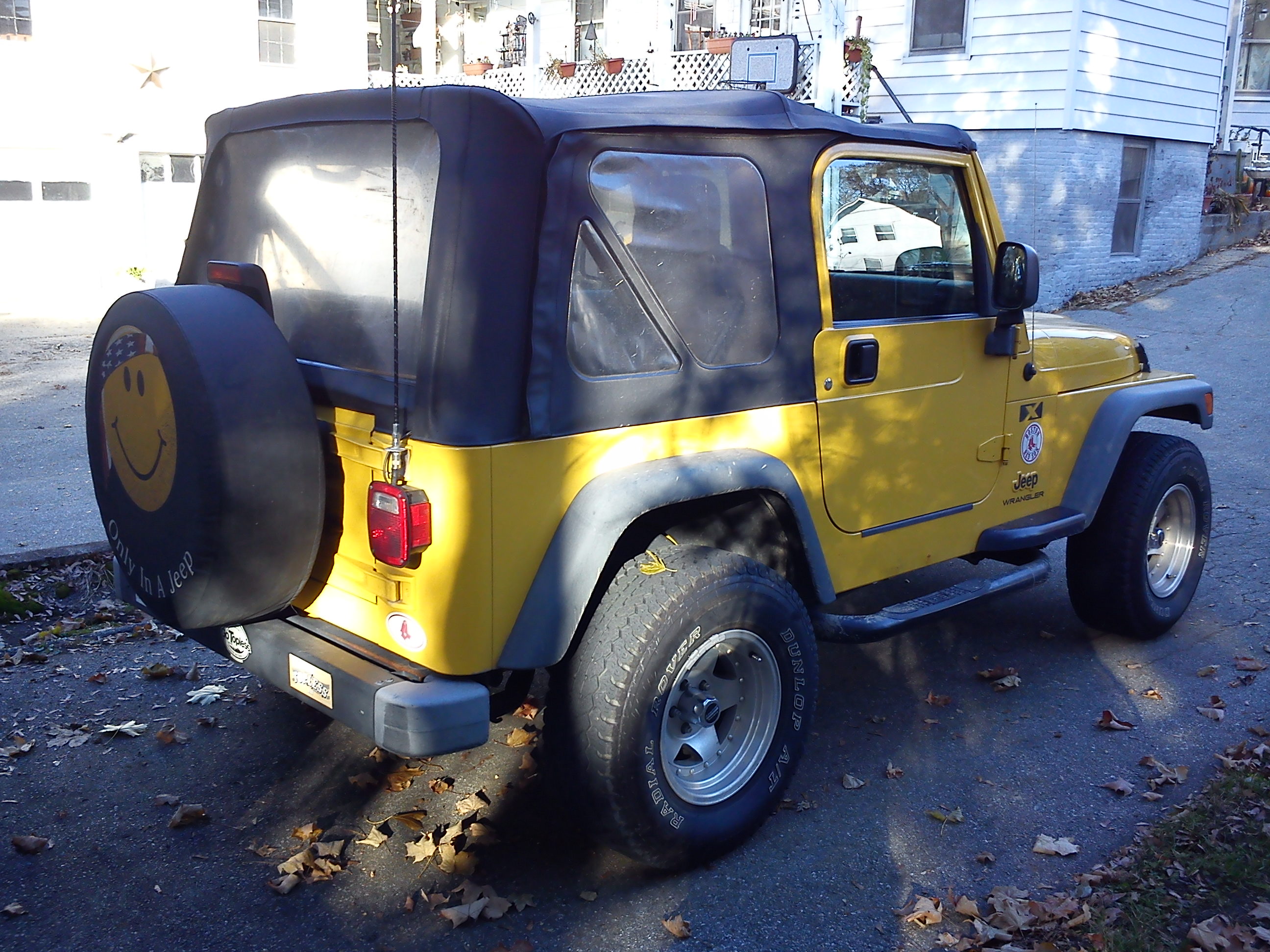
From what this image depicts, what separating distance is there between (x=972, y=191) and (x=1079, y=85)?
1158cm

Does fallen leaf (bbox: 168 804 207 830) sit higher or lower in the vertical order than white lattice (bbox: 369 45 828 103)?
lower

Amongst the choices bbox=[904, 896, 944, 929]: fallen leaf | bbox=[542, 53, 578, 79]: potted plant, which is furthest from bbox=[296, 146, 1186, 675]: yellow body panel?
bbox=[542, 53, 578, 79]: potted plant

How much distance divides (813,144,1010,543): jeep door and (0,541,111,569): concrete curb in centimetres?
388

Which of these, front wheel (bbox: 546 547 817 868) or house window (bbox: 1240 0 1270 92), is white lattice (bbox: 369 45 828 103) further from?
front wheel (bbox: 546 547 817 868)

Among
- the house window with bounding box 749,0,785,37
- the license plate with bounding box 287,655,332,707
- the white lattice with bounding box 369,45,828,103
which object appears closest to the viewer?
→ the license plate with bounding box 287,655,332,707

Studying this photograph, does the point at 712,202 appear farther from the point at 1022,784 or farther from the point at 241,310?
the point at 1022,784

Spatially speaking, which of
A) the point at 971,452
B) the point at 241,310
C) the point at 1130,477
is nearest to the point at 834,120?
the point at 971,452

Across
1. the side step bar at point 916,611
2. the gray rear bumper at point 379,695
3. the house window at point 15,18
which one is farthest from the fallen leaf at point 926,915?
the house window at point 15,18

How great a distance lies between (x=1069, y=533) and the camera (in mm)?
4887

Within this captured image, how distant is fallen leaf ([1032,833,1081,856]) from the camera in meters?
3.73

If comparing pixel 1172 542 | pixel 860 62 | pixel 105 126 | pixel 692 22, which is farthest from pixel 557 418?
pixel 692 22

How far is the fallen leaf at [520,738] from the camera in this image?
4.44m

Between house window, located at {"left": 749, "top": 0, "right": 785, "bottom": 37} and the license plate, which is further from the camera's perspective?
house window, located at {"left": 749, "top": 0, "right": 785, "bottom": 37}

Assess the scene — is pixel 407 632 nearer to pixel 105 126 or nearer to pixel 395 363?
pixel 395 363
